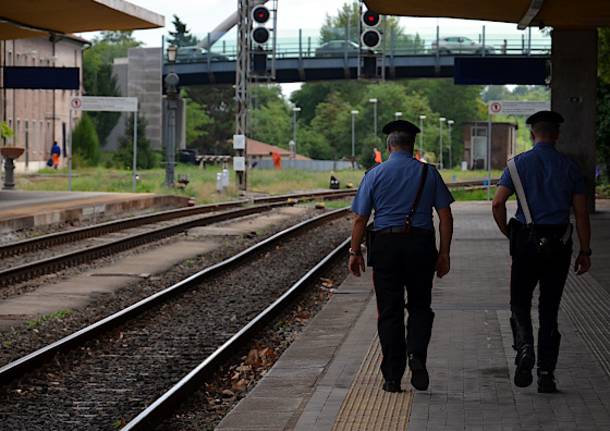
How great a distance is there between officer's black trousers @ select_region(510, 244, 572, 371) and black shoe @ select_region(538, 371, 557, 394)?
36 millimetres

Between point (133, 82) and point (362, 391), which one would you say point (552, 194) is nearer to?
point (362, 391)

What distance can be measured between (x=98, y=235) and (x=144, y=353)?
1491cm

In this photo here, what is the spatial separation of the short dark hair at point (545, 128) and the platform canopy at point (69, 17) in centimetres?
2330

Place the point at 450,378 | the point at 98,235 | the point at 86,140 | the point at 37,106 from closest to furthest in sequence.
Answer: the point at 450,378, the point at 98,235, the point at 86,140, the point at 37,106

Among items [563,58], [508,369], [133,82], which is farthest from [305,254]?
[133,82]

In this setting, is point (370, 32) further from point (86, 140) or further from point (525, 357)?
point (86, 140)

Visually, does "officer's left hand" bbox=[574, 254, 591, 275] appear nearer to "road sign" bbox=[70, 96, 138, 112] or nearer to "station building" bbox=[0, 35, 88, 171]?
"road sign" bbox=[70, 96, 138, 112]

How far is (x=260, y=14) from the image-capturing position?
33.4 metres

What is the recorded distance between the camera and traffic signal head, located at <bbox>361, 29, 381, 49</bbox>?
32.9 metres

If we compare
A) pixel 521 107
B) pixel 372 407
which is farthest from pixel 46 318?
pixel 521 107

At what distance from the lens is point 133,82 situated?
3442 inches

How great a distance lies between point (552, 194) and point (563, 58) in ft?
69.6

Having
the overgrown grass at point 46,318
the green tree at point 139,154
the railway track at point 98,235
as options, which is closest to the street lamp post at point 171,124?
the railway track at point 98,235

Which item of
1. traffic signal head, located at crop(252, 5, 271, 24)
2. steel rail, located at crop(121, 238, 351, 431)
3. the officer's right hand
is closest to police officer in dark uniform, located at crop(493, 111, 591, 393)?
the officer's right hand
